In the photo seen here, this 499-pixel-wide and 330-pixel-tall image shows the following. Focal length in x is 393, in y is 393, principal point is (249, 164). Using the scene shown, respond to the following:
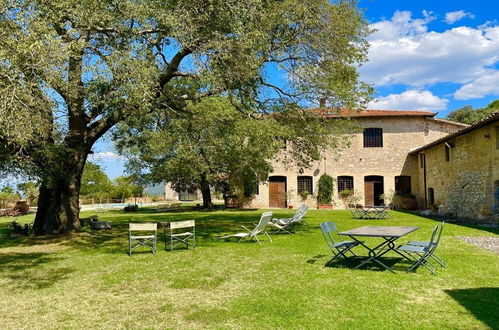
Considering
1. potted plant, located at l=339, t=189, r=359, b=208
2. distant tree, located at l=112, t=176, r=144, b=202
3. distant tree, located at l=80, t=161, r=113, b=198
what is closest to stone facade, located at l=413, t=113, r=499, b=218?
potted plant, located at l=339, t=189, r=359, b=208

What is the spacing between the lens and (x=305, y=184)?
2698 centimetres

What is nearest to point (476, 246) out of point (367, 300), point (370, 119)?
point (367, 300)

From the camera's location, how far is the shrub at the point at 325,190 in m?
26.1

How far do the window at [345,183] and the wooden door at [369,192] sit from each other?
976 millimetres

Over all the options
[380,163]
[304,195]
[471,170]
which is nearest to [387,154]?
[380,163]

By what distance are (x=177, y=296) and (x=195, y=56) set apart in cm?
577

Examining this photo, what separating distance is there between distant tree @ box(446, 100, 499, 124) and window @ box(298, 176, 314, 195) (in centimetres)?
2163

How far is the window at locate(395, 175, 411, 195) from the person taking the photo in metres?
25.6

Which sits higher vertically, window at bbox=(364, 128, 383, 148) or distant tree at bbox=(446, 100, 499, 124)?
distant tree at bbox=(446, 100, 499, 124)

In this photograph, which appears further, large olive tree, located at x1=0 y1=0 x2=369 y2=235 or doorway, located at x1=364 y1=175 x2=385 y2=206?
doorway, located at x1=364 y1=175 x2=385 y2=206

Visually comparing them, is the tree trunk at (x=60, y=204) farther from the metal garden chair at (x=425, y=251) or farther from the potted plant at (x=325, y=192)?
the potted plant at (x=325, y=192)

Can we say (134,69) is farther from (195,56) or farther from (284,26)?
(284,26)

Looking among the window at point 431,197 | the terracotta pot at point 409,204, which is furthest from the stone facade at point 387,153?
the window at point 431,197

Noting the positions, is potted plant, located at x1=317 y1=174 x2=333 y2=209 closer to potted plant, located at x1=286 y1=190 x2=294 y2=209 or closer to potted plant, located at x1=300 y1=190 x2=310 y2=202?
potted plant, located at x1=300 y1=190 x2=310 y2=202
